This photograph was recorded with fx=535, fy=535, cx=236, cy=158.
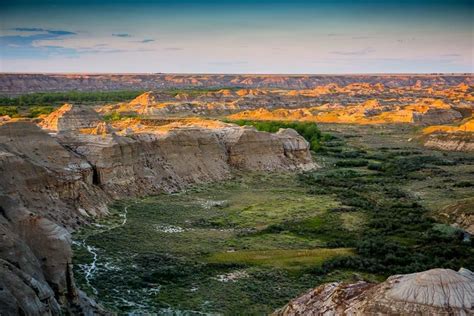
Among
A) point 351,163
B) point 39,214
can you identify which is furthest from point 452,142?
point 39,214

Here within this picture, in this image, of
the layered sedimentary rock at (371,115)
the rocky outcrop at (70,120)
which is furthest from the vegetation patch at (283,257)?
the layered sedimentary rock at (371,115)

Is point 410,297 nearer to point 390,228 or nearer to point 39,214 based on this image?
point 39,214

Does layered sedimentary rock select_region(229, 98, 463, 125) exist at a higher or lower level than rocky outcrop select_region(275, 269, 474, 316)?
lower

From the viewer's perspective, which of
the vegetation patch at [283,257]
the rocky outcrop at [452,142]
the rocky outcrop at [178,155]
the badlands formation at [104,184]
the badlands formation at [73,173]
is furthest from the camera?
the rocky outcrop at [452,142]

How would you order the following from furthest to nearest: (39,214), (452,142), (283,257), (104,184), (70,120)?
(452,142)
(70,120)
(104,184)
(283,257)
(39,214)

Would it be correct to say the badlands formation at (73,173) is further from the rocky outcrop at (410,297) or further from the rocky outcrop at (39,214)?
the rocky outcrop at (410,297)

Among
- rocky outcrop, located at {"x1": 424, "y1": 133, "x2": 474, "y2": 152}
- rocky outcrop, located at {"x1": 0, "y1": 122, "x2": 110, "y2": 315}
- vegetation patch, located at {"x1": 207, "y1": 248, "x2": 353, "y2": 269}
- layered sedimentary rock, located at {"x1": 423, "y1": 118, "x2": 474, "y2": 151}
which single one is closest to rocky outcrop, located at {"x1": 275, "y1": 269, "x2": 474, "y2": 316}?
rocky outcrop, located at {"x1": 0, "y1": 122, "x2": 110, "y2": 315}

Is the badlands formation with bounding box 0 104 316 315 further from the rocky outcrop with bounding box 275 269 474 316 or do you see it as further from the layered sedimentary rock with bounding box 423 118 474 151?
the layered sedimentary rock with bounding box 423 118 474 151
